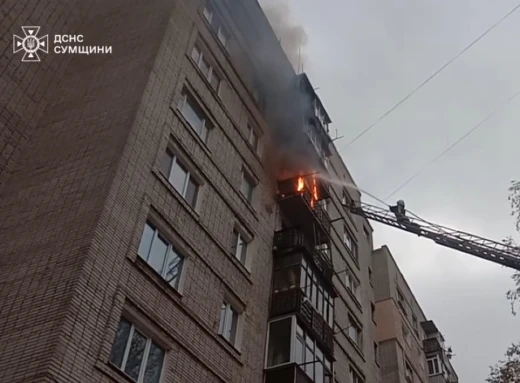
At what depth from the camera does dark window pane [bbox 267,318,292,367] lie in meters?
15.9

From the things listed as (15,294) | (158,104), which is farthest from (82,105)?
(15,294)

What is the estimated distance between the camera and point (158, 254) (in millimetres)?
13195

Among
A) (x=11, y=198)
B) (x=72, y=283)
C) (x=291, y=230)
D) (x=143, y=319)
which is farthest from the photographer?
(x=291, y=230)

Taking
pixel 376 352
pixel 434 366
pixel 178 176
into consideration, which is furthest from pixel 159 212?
pixel 434 366

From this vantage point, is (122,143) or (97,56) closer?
(122,143)

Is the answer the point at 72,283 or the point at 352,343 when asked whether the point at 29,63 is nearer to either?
the point at 72,283

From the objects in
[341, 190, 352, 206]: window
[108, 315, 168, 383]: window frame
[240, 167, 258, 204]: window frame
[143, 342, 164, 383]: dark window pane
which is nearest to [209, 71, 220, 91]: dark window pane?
[240, 167, 258, 204]: window frame

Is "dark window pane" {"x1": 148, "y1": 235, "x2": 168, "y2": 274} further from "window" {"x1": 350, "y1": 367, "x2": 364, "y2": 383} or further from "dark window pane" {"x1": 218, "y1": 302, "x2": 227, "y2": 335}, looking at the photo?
"window" {"x1": 350, "y1": 367, "x2": 364, "y2": 383}

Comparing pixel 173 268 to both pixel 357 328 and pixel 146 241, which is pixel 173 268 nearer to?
pixel 146 241

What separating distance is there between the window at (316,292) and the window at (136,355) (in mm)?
6705

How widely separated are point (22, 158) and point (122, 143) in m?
2.87

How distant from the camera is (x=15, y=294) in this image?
424 inches

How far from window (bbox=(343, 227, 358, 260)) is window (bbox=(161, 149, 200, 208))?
42.7 feet

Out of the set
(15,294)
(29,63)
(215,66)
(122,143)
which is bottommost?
(15,294)
